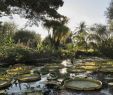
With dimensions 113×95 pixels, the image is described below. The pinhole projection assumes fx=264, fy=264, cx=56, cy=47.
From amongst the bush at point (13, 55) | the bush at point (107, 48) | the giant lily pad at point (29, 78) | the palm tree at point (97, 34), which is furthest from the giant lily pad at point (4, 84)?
the palm tree at point (97, 34)

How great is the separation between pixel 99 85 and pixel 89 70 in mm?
6510

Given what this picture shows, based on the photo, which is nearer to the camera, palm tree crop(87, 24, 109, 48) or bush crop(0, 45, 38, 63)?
→ bush crop(0, 45, 38, 63)

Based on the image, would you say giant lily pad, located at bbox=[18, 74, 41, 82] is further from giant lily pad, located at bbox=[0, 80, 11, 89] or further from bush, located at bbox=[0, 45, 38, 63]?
bush, located at bbox=[0, 45, 38, 63]

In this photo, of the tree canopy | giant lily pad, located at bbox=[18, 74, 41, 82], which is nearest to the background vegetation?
the tree canopy

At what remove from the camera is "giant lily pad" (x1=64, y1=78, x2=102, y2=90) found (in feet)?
41.0

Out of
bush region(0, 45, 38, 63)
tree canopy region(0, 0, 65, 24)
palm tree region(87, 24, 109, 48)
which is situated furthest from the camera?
palm tree region(87, 24, 109, 48)

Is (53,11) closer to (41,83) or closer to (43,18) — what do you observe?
(43,18)

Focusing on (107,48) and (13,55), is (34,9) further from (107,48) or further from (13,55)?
(107,48)

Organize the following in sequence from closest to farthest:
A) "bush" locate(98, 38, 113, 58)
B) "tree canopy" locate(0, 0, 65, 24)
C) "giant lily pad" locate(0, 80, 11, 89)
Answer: "giant lily pad" locate(0, 80, 11, 89) → "tree canopy" locate(0, 0, 65, 24) → "bush" locate(98, 38, 113, 58)

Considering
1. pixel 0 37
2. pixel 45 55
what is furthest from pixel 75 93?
pixel 45 55

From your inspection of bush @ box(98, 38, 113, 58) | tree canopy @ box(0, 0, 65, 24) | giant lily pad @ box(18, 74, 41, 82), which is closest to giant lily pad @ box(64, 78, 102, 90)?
giant lily pad @ box(18, 74, 41, 82)

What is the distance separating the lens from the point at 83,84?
529 inches

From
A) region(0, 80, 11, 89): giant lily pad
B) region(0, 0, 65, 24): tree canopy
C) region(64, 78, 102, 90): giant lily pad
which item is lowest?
region(64, 78, 102, 90): giant lily pad

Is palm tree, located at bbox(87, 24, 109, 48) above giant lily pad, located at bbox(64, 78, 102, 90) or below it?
above
